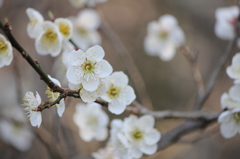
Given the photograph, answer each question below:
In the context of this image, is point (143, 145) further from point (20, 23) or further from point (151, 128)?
point (20, 23)

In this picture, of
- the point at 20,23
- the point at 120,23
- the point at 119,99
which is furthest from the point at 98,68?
the point at 120,23

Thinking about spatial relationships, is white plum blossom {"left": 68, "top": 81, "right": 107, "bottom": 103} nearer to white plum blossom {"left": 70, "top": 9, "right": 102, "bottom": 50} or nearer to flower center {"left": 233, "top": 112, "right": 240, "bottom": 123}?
flower center {"left": 233, "top": 112, "right": 240, "bottom": 123}

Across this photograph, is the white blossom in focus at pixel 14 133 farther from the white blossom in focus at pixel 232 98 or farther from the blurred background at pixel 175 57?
the white blossom in focus at pixel 232 98

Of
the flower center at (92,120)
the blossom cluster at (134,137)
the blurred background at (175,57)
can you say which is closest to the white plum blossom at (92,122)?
the flower center at (92,120)

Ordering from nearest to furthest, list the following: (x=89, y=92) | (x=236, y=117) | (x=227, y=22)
Result: (x=89, y=92) < (x=236, y=117) < (x=227, y=22)

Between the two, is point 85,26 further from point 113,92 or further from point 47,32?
point 113,92

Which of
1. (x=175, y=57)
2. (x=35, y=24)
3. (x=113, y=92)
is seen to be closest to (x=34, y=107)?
(x=113, y=92)
